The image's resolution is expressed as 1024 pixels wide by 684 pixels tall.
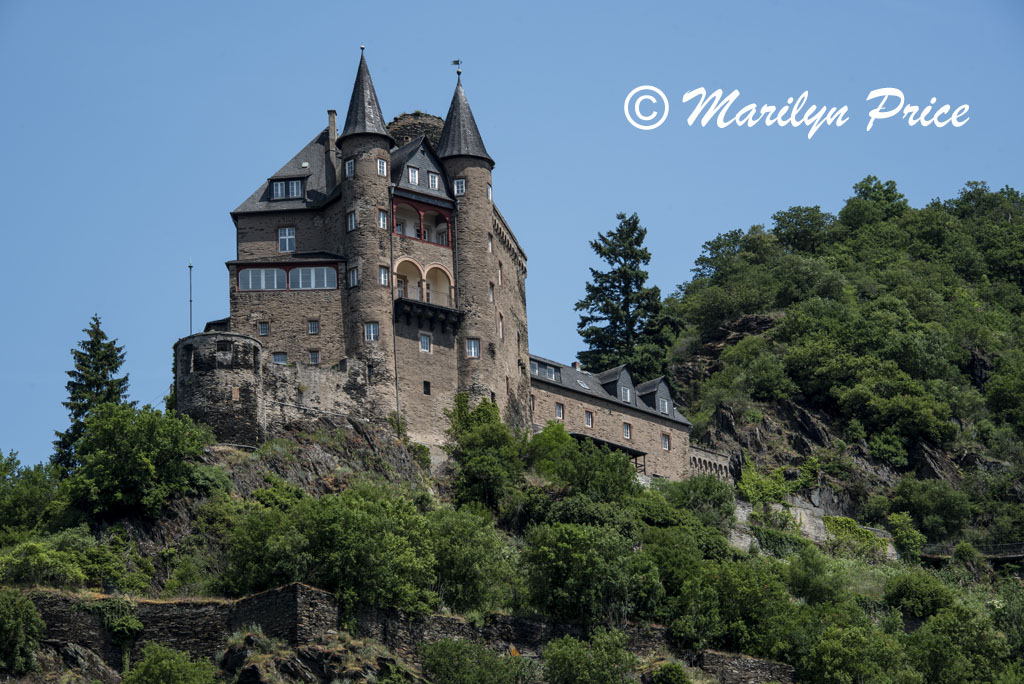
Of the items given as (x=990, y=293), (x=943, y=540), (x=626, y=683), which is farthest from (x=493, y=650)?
(x=990, y=293)

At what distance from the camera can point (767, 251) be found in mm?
129250

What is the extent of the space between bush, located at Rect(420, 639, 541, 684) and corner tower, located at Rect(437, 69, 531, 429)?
25620 millimetres

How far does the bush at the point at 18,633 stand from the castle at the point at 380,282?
20.3 meters

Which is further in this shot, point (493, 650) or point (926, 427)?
point (926, 427)

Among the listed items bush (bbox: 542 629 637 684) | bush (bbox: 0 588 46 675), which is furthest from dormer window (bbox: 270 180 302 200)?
bush (bbox: 0 588 46 675)

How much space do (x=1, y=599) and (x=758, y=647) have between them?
26.6 meters

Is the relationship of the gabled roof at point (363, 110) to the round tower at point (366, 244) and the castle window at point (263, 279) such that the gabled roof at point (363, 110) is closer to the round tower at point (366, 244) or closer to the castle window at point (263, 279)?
the round tower at point (366, 244)

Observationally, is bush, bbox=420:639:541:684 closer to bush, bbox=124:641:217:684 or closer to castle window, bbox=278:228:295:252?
bush, bbox=124:641:217:684

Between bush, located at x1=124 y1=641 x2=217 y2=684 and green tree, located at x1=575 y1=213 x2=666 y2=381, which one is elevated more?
green tree, located at x1=575 y1=213 x2=666 y2=381

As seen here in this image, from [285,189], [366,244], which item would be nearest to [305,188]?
[285,189]

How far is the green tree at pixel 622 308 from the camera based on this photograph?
106m

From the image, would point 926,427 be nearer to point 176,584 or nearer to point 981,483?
point 981,483

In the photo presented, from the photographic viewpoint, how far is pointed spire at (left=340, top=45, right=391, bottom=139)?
80.3 m

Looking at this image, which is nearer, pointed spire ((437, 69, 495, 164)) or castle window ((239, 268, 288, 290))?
castle window ((239, 268, 288, 290))
